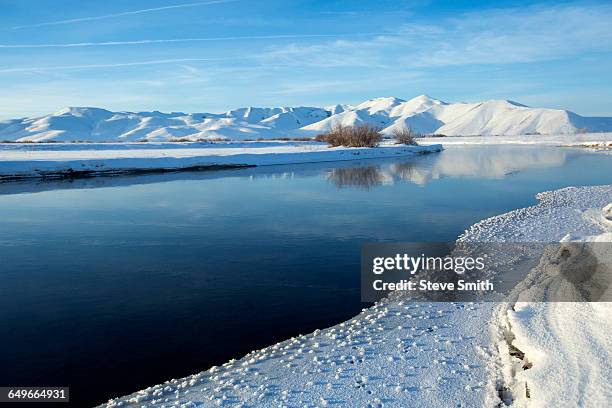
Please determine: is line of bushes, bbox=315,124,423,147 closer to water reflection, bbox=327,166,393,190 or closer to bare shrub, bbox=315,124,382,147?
bare shrub, bbox=315,124,382,147

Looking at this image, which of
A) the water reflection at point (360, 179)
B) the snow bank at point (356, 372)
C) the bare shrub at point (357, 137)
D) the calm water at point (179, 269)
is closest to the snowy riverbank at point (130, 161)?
the bare shrub at point (357, 137)

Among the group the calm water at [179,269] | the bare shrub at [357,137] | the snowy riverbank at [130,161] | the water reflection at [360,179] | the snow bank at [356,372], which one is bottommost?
the snow bank at [356,372]

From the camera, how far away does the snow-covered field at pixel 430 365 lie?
4297 mm

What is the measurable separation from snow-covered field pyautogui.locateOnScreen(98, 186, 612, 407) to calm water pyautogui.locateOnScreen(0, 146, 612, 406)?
46cm

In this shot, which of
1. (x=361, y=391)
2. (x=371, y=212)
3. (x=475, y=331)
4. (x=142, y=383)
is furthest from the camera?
(x=371, y=212)

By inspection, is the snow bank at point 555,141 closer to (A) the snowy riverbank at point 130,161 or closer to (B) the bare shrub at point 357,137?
(B) the bare shrub at point 357,137

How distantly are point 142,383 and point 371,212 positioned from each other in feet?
31.5

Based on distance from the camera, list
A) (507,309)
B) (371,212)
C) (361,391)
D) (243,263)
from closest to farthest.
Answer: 1. (361,391)
2. (507,309)
3. (243,263)
4. (371,212)

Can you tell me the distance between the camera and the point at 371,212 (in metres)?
13.7

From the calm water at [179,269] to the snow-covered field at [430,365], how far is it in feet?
1.50

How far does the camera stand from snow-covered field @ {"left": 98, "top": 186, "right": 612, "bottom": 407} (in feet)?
14.1

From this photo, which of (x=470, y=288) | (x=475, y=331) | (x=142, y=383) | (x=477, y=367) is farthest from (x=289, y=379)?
(x=470, y=288)

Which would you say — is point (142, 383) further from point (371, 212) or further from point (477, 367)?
point (371, 212)

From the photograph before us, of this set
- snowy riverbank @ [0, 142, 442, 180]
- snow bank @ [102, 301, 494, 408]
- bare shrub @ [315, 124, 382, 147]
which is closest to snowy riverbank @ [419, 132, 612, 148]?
bare shrub @ [315, 124, 382, 147]
